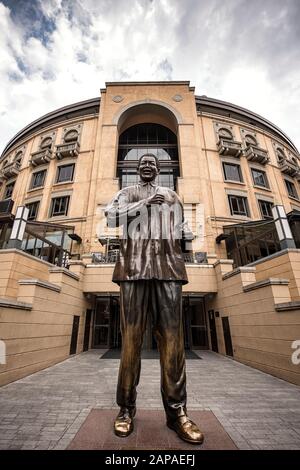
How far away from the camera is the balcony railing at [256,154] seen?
56.0ft

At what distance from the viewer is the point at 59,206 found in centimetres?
1587

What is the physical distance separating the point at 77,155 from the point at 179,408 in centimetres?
1820

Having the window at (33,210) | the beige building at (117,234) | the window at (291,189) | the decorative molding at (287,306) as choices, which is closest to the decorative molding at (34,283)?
the beige building at (117,234)

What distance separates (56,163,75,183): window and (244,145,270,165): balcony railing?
14.5 m

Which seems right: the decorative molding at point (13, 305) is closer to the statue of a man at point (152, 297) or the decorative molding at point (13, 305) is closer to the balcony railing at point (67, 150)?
the statue of a man at point (152, 297)

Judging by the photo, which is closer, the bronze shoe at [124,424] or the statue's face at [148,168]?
the bronze shoe at [124,424]

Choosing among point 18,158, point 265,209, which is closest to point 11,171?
point 18,158

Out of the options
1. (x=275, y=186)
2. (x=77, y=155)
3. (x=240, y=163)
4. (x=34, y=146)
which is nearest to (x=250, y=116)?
(x=240, y=163)

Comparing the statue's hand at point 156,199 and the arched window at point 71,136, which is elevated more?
the arched window at point 71,136

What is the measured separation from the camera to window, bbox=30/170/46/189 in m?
17.3

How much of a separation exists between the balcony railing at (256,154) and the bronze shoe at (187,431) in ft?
61.9

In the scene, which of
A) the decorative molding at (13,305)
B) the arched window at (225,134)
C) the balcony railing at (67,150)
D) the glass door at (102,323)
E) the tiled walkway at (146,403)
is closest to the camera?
the tiled walkway at (146,403)

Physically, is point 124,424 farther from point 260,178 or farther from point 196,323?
point 260,178

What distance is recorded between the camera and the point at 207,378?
5230 millimetres
